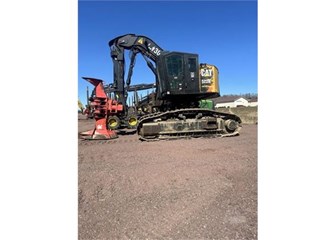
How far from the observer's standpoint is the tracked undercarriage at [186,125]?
16.1 ft

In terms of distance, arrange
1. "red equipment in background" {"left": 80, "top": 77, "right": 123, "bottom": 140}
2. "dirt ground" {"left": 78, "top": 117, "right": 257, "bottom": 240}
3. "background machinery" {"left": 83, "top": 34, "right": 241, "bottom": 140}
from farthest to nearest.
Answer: "red equipment in background" {"left": 80, "top": 77, "right": 123, "bottom": 140}
"background machinery" {"left": 83, "top": 34, "right": 241, "bottom": 140}
"dirt ground" {"left": 78, "top": 117, "right": 257, "bottom": 240}

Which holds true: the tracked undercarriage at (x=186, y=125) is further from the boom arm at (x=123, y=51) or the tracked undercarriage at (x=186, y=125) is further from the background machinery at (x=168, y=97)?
the boom arm at (x=123, y=51)

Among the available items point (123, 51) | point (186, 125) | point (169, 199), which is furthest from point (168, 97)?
point (169, 199)

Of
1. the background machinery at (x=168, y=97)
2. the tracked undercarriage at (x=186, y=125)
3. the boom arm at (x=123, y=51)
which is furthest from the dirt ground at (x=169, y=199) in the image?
the boom arm at (x=123, y=51)

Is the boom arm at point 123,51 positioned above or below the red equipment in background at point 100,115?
above

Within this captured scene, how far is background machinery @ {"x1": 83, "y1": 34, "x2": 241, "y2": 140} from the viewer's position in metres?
4.85

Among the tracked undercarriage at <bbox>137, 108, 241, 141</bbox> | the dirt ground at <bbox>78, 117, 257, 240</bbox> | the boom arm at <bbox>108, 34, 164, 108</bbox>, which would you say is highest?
the boom arm at <bbox>108, 34, 164, 108</bbox>

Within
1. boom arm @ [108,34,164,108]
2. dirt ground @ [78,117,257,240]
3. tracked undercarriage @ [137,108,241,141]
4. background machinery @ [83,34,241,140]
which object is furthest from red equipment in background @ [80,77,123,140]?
dirt ground @ [78,117,257,240]

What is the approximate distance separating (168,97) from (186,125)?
2.14 ft

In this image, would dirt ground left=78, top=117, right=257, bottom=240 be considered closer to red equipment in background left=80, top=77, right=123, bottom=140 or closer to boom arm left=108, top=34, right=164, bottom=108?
red equipment in background left=80, top=77, right=123, bottom=140

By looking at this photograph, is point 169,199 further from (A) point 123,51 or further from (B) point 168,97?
(A) point 123,51

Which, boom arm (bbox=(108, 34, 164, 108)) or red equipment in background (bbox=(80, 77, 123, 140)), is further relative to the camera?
boom arm (bbox=(108, 34, 164, 108))
